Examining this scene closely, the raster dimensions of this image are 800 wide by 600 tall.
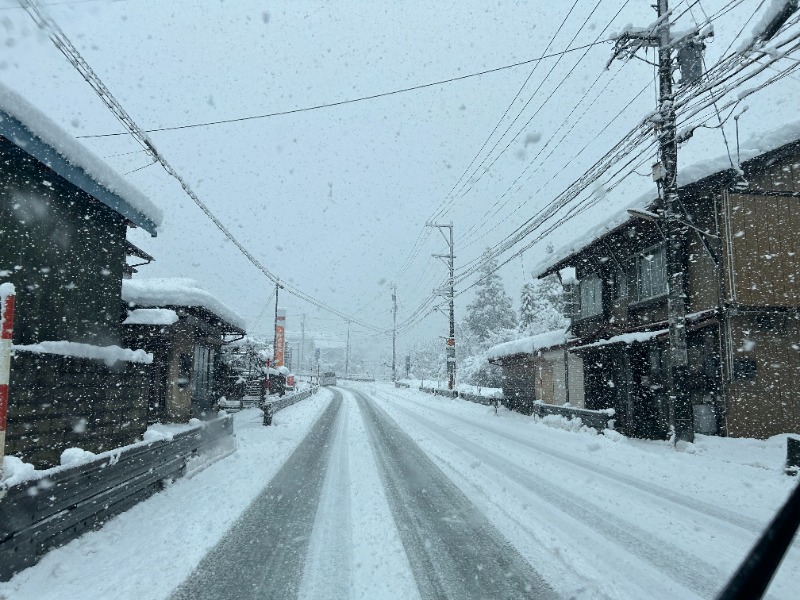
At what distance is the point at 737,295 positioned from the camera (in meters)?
12.4

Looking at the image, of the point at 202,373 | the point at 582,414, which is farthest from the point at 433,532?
the point at 202,373

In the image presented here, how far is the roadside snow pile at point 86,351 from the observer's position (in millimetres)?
6054

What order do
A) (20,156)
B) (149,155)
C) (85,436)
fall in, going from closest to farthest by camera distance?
(20,156) < (85,436) < (149,155)

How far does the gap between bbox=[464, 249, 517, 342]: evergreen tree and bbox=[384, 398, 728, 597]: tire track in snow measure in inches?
1783

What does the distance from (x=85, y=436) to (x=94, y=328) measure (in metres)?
1.80

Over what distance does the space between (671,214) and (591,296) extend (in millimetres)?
8321

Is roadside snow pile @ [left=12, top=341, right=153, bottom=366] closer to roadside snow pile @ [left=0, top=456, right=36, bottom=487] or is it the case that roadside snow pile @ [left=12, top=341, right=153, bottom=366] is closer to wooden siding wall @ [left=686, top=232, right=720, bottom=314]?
roadside snow pile @ [left=0, top=456, right=36, bottom=487]

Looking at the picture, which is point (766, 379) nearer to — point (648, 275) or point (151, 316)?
point (648, 275)

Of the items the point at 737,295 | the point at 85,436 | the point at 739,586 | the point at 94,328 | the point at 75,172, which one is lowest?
the point at 85,436

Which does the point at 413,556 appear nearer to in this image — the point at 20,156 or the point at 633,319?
the point at 20,156

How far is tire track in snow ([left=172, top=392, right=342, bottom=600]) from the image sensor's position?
3908 mm

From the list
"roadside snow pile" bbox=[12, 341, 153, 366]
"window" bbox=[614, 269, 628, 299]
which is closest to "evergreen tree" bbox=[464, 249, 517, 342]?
A: "window" bbox=[614, 269, 628, 299]

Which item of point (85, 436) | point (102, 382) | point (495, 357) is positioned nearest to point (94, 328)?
point (102, 382)

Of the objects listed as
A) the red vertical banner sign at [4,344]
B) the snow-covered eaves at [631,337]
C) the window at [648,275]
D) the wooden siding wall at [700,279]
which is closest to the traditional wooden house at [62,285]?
the red vertical banner sign at [4,344]
